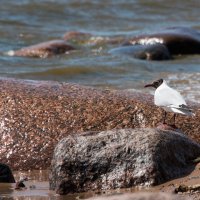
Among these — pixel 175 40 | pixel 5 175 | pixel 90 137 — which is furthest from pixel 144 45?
pixel 90 137

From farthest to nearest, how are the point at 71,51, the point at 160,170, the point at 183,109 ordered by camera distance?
the point at 71,51 → the point at 183,109 → the point at 160,170

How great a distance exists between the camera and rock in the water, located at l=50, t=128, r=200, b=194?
5.32 m

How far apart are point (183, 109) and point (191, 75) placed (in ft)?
19.1

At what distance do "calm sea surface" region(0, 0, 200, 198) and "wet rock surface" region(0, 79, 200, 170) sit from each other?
2208mm

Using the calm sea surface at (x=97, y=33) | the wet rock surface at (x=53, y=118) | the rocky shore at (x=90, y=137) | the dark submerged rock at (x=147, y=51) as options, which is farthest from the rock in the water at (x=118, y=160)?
the dark submerged rock at (x=147, y=51)

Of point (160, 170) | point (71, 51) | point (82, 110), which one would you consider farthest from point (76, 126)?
point (71, 51)

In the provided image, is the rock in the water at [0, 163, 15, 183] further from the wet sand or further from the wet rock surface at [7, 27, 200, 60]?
the wet rock surface at [7, 27, 200, 60]

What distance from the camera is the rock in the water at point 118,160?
5320mm

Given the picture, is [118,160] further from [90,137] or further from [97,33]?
[97,33]

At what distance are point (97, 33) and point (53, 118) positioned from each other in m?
11.3

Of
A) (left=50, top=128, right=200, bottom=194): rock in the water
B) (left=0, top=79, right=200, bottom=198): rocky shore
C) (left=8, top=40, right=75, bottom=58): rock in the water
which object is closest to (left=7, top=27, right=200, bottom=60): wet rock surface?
(left=8, top=40, right=75, bottom=58): rock in the water

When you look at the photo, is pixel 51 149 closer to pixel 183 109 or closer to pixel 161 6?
pixel 183 109

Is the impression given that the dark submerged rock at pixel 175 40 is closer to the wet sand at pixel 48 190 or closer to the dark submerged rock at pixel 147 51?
the dark submerged rock at pixel 147 51

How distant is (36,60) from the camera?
1360 cm
